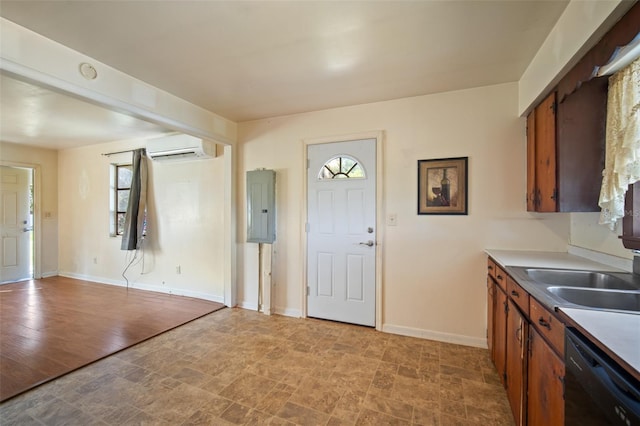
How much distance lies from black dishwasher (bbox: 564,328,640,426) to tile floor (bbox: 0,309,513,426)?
3.36 ft

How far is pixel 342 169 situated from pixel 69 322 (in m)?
3.61

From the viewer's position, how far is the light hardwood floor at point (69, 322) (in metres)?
2.28

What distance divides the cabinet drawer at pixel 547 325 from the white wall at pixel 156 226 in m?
3.67

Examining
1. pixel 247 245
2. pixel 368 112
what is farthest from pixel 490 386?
pixel 247 245

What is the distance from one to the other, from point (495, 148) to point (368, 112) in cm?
131

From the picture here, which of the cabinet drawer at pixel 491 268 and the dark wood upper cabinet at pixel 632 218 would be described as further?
the cabinet drawer at pixel 491 268

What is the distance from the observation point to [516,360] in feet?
5.20

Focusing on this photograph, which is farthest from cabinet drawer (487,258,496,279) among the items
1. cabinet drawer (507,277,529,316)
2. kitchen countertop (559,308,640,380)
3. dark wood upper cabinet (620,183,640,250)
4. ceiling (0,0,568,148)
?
ceiling (0,0,568,148)

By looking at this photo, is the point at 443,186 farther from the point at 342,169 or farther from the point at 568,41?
the point at 568,41

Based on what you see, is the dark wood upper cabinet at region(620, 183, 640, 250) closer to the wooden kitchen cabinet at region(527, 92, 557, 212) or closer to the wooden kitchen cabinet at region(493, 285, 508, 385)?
the wooden kitchen cabinet at region(527, 92, 557, 212)

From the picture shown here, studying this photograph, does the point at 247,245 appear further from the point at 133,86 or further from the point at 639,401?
the point at 639,401

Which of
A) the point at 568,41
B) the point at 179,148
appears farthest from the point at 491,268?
the point at 179,148

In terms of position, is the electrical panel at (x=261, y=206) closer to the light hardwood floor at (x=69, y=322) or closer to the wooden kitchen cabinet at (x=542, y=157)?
the light hardwood floor at (x=69, y=322)

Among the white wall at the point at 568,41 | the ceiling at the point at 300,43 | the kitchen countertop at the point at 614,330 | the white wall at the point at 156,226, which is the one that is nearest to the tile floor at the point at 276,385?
the kitchen countertop at the point at 614,330
